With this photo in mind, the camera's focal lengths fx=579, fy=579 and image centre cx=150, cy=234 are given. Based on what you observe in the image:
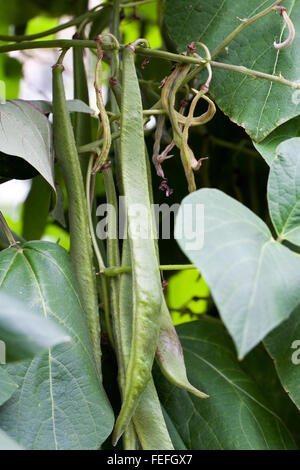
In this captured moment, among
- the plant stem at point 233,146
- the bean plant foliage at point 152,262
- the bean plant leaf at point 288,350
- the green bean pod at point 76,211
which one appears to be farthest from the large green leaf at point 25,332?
the plant stem at point 233,146

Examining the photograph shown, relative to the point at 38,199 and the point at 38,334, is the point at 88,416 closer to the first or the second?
the point at 38,334

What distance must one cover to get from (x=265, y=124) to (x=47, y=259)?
268mm

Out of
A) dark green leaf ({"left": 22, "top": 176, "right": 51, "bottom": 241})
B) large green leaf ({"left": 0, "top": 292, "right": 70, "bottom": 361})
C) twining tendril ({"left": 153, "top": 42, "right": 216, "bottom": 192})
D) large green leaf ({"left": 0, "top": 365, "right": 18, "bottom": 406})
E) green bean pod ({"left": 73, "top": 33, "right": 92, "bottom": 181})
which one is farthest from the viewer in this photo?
dark green leaf ({"left": 22, "top": 176, "right": 51, "bottom": 241})

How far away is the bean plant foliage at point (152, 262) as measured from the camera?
400mm

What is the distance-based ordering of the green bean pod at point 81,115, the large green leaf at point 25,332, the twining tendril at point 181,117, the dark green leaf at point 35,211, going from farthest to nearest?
the dark green leaf at point 35,211
the green bean pod at point 81,115
the twining tendril at point 181,117
the large green leaf at point 25,332

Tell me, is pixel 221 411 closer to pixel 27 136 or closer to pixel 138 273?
pixel 138 273

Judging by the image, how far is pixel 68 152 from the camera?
596 millimetres

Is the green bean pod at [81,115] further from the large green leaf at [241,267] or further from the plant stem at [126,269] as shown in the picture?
the large green leaf at [241,267]

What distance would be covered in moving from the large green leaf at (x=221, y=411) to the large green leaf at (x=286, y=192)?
252mm

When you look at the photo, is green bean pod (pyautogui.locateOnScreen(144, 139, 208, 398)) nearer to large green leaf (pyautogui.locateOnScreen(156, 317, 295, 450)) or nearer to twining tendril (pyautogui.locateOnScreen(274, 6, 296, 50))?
large green leaf (pyautogui.locateOnScreen(156, 317, 295, 450))

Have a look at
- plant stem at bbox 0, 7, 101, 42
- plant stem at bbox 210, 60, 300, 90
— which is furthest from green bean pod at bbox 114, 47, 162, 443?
plant stem at bbox 0, 7, 101, 42

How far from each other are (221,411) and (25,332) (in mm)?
379

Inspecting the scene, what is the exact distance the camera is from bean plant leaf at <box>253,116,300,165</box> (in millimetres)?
604
